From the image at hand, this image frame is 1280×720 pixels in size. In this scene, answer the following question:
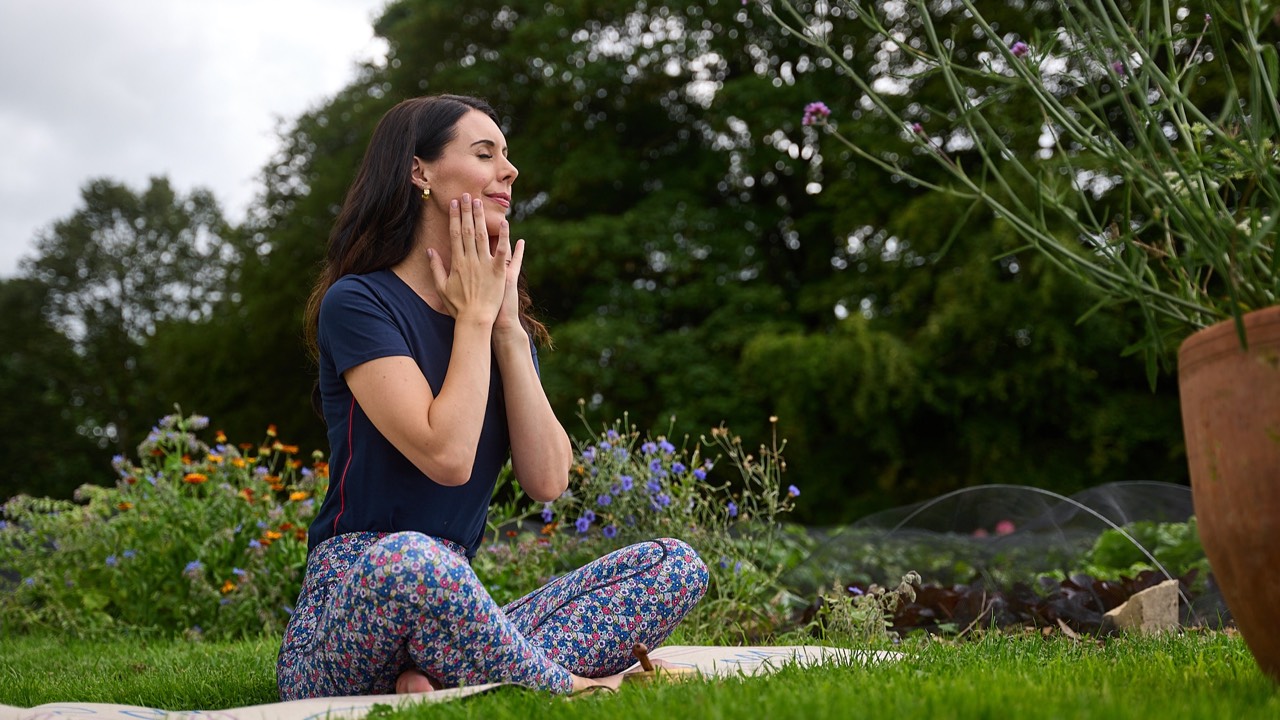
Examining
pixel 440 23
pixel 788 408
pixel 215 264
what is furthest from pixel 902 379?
pixel 215 264

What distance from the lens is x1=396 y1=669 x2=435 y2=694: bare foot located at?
202cm

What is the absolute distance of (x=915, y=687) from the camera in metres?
1.84

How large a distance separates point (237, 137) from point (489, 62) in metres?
5.47

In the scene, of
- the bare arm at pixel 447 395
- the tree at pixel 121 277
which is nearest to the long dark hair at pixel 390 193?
the bare arm at pixel 447 395

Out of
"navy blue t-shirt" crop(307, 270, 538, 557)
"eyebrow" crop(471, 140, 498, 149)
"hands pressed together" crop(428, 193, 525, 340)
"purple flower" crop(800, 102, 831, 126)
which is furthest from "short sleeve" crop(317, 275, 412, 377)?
"purple flower" crop(800, 102, 831, 126)

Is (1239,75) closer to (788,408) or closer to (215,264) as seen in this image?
(788,408)

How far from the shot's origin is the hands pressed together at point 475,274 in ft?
7.29

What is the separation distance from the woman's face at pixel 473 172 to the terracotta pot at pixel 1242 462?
1407 mm

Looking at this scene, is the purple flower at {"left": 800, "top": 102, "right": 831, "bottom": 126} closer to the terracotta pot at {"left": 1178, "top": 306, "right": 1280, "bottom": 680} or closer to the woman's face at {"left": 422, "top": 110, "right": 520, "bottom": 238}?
the woman's face at {"left": 422, "top": 110, "right": 520, "bottom": 238}

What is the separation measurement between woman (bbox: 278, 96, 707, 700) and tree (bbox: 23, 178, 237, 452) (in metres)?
17.8

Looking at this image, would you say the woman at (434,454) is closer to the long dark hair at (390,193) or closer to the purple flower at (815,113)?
the long dark hair at (390,193)

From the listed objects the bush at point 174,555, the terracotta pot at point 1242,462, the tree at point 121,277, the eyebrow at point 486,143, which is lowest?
the bush at point 174,555

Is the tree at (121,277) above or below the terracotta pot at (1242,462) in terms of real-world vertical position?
above

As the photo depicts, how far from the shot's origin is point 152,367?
18719mm
